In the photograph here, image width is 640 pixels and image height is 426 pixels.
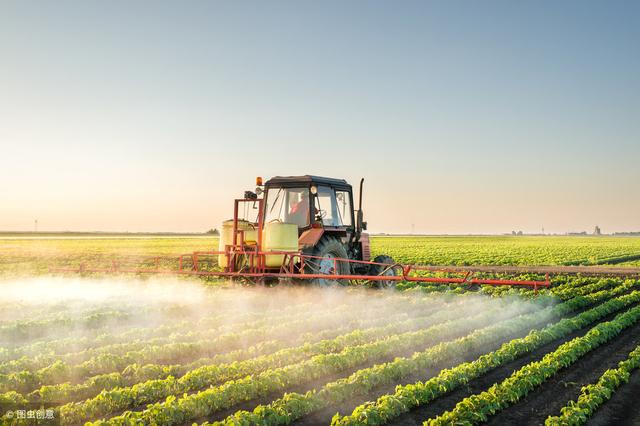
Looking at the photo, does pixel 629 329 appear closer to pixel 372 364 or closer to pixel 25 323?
pixel 372 364

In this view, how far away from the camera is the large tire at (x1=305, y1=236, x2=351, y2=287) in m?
12.9

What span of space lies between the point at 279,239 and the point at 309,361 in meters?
5.13

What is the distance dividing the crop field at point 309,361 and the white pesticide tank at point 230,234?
801mm

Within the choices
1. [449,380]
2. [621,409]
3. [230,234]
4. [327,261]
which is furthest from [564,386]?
[230,234]

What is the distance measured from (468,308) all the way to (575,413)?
7.34 meters

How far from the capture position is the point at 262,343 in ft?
28.9

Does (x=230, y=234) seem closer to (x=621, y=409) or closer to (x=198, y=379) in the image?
(x=198, y=379)

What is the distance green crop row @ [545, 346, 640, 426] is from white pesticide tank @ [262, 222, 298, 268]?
268 inches

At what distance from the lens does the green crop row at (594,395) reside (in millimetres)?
5836

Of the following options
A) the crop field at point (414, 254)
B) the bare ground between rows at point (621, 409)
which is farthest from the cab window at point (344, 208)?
the crop field at point (414, 254)

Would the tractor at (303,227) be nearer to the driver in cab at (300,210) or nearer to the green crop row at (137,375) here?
the driver in cab at (300,210)

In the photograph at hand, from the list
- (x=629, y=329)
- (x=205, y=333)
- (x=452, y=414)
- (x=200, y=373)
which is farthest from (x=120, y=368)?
(x=629, y=329)

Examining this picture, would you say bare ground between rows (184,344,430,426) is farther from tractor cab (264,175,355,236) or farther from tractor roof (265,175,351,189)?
tractor roof (265,175,351,189)

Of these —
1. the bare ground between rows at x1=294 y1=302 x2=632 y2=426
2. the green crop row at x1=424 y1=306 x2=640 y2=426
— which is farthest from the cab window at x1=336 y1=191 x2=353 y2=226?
the green crop row at x1=424 y1=306 x2=640 y2=426
